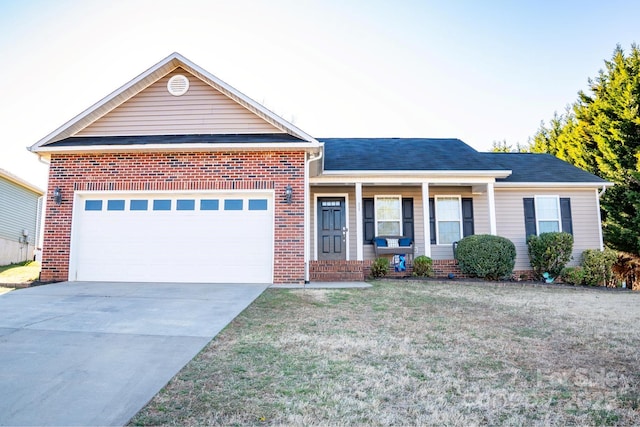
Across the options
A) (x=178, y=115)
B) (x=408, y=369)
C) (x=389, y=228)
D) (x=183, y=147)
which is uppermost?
(x=178, y=115)

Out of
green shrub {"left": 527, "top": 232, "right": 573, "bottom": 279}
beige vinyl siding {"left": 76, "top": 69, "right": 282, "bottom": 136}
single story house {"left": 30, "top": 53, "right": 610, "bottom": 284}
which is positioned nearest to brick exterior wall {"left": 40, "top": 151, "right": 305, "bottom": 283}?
single story house {"left": 30, "top": 53, "right": 610, "bottom": 284}

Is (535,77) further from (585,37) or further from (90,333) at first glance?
(90,333)

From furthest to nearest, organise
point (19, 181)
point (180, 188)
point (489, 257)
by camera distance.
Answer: point (19, 181)
point (489, 257)
point (180, 188)

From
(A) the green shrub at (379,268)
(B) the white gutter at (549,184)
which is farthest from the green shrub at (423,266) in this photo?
(B) the white gutter at (549,184)

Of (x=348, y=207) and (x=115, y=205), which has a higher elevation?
(x=348, y=207)

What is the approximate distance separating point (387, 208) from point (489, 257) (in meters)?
3.44

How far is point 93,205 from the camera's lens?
396 inches

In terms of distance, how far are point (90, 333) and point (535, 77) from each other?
1708 centimetres

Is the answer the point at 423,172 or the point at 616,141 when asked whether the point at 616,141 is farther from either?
the point at 423,172

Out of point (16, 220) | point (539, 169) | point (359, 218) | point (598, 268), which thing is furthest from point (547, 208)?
point (16, 220)

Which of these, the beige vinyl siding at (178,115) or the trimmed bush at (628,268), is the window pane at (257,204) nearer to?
the beige vinyl siding at (178,115)

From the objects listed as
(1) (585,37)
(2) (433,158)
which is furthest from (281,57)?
(1) (585,37)

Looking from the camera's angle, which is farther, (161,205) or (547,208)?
(547,208)

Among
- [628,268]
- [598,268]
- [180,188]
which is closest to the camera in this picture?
[180,188]
